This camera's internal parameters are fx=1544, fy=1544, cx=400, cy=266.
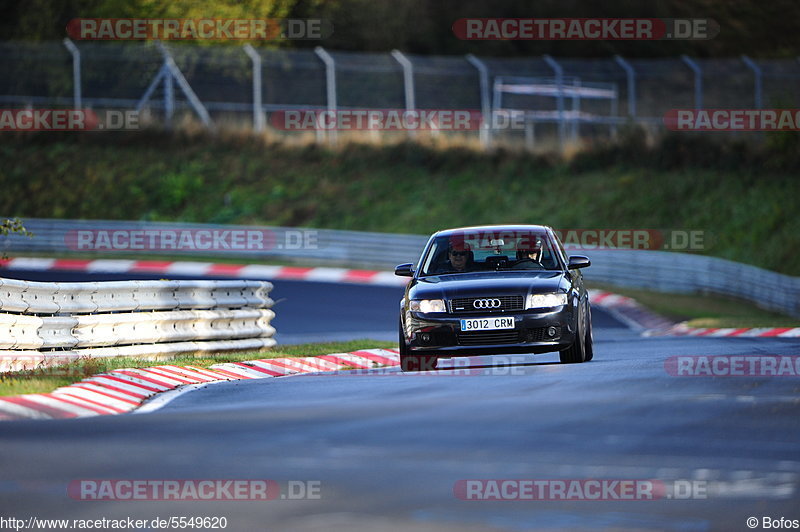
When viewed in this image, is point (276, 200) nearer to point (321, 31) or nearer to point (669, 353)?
point (321, 31)

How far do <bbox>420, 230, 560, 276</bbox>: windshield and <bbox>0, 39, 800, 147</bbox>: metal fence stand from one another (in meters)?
25.0

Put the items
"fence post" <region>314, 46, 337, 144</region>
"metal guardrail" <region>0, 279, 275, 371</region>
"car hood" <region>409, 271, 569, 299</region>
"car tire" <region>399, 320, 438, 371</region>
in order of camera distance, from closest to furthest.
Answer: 1. "metal guardrail" <region>0, 279, 275, 371</region>
2. "car hood" <region>409, 271, 569, 299</region>
3. "car tire" <region>399, 320, 438, 371</region>
4. "fence post" <region>314, 46, 337, 144</region>

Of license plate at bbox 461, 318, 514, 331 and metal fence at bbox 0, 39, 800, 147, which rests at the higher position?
metal fence at bbox 0, 39, 800, 147

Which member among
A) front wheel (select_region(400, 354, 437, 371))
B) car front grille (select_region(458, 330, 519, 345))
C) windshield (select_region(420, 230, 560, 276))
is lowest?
front wheel (select_region(400, 354, 437, 371))

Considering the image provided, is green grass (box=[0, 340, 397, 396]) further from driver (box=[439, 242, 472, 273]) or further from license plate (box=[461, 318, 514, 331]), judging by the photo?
license plate (box=[461, 318, 514, 331])

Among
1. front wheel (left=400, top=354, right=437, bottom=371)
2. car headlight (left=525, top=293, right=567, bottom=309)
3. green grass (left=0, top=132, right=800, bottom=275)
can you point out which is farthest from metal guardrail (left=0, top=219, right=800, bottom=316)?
car headlight (left=525, top=293, right=567, bottom=309)

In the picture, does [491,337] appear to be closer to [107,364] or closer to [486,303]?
[486,303]

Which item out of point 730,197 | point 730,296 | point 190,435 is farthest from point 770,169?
point 190,435

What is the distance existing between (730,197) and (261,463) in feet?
109

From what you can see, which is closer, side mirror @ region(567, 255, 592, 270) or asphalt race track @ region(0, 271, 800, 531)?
asphalt race track @ region(0, 271, 800, 531)

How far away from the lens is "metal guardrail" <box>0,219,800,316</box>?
3187 cm

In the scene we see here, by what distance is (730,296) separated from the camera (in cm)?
3278

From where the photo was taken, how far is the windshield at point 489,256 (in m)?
15.9

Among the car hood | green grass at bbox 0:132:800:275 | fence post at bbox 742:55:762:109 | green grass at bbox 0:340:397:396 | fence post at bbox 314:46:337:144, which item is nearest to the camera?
green grass at bbox 0:340:397:396
